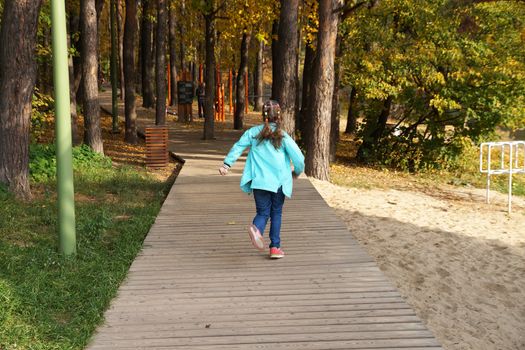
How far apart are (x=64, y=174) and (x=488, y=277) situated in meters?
5.89

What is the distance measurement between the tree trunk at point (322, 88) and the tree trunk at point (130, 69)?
21.0 feet

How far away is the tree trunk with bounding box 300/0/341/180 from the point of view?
1535 cm

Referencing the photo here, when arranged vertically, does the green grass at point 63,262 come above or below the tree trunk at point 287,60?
below

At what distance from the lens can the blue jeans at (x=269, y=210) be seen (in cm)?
710

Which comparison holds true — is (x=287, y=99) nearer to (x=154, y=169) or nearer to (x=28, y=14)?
(x=154, y=169)

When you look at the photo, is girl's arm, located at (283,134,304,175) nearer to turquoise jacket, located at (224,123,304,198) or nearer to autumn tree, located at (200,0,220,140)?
turquoise jacket, located at (224,123,304,198)

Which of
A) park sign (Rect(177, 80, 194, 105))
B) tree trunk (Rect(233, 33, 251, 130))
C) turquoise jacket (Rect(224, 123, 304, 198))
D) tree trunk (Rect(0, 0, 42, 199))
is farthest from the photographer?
tree trunk (Rect(233, 33, 251, 130))

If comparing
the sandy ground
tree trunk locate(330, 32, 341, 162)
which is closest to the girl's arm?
the sandy ground

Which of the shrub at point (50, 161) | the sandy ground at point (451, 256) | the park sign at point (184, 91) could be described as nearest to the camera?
the sandy ground at point (451, 256)

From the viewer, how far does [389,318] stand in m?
5.32

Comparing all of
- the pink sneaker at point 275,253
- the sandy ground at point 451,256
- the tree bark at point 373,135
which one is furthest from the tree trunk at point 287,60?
the pink sneaker at point 275,253

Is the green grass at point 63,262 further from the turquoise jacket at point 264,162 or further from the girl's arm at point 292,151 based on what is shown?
the girl's arm at point 292,151

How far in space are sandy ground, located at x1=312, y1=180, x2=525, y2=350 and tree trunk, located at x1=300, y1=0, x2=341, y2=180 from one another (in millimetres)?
740

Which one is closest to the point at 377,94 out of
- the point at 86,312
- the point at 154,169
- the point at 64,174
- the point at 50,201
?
the point at 154,169
